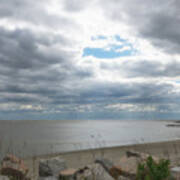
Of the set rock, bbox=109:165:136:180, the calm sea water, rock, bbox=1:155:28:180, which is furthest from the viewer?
the calm sea water

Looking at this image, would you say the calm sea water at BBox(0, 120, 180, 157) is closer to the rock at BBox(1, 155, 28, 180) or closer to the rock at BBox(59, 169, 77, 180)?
the rock at BBox(1, 155, 28, 180)

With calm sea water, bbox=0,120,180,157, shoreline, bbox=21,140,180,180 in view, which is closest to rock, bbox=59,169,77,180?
calm sea water, bbox=0,120,180,157

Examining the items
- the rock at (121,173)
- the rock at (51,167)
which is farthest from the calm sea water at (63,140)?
the rock at (121,173)

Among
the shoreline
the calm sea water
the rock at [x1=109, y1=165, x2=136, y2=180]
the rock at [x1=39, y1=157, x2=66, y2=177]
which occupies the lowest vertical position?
the calm sea water

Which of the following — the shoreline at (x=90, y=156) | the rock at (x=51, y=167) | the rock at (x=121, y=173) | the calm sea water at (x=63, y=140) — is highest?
the rock at (x=121, y=173)

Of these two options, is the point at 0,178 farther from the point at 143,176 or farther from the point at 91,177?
the point at 143,176

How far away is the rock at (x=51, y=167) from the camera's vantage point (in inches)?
443

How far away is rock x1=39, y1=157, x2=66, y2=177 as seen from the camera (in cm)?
1126

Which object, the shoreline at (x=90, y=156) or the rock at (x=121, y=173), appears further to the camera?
the shoreline at (x=90, y=156)

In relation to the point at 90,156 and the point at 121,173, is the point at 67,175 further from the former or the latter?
the point at 90,156

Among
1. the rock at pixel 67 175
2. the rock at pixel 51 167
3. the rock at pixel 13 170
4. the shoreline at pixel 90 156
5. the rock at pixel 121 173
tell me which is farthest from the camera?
the shoreline at pixel 90 156

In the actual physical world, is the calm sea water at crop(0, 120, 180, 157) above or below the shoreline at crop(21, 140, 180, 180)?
below

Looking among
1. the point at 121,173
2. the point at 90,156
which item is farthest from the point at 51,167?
the point at 90,156

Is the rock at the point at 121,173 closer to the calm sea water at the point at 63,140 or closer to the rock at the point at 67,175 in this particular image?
the rock at the point at 67,175
